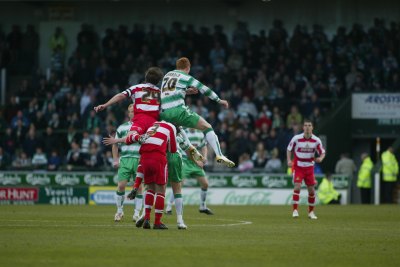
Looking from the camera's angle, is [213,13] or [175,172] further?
[213,13]

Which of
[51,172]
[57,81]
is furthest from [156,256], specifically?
[57,81]

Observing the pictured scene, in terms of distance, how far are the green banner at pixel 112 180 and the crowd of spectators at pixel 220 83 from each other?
0.62 meters

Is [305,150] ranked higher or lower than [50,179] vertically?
higher

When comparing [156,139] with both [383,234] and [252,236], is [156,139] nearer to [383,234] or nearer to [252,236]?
[252,236]

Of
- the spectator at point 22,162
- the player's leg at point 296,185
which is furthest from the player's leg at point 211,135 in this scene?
the spectator at point 22,162

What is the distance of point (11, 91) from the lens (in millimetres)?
45938

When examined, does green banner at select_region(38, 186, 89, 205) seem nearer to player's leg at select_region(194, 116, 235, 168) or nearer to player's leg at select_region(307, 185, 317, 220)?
player's leg at select_region(307, 185, 317, 220)

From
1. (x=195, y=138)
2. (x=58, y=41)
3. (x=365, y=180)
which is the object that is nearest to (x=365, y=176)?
(x=365, y=180)

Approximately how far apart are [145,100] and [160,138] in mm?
1208

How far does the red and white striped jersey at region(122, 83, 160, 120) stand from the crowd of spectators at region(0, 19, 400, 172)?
18.0 metres

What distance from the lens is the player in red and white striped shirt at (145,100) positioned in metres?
17.5

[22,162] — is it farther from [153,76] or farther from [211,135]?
[153,76]

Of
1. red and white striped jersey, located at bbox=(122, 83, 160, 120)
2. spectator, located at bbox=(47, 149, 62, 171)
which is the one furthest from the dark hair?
spectator, located at bbox=(47, 149, 62, 171)

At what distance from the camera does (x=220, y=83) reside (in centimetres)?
3978
